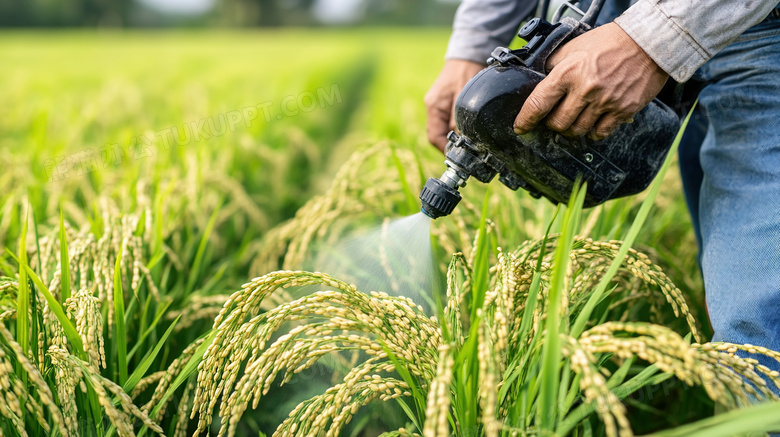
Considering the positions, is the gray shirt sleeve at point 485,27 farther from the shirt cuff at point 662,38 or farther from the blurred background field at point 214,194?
the shirt cuff at point 662,38

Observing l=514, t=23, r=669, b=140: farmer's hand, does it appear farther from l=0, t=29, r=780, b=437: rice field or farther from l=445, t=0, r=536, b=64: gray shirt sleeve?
l=445, t=0, r=536, b=64: gray shirt sleeve

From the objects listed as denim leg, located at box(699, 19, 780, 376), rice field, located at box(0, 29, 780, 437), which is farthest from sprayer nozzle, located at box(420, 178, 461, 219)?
denim leg, located at box(699, 19, 780, 376)

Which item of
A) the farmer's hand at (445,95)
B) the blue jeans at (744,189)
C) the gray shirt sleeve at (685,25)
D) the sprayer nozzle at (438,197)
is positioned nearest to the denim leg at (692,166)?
the blue jeans at (744,189)

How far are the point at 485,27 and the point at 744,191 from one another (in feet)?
2.81

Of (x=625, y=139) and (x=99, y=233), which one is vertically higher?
(x=625, y=139)

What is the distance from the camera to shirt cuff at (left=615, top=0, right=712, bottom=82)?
102cm

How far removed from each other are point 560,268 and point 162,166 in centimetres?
211

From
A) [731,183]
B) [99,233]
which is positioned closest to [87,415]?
[99,233]

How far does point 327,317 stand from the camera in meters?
1.19

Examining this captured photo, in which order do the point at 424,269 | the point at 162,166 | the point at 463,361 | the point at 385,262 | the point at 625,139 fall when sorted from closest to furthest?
the point at 463,361, the point at 625,139, the point at 385,262, the point at 424,269, the point at 162,166

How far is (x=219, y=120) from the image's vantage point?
3824 mm

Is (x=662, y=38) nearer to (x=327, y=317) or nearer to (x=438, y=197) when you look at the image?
(x=438, y=197)

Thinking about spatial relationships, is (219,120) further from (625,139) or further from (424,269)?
(625,139)

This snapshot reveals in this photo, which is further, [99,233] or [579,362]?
[99,233]
